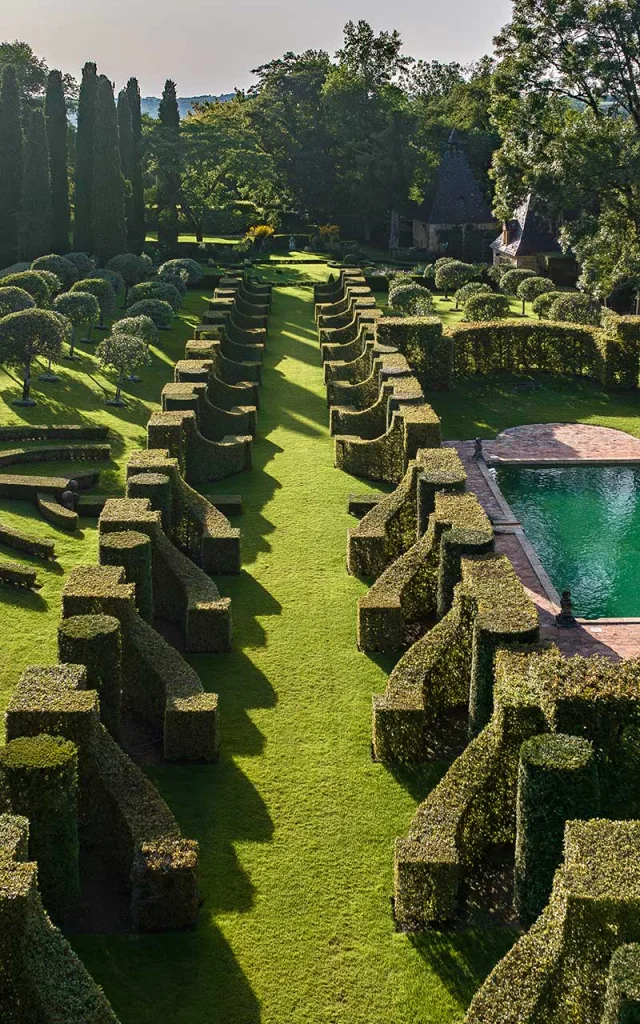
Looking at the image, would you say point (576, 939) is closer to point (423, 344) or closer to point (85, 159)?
point (423, 344)

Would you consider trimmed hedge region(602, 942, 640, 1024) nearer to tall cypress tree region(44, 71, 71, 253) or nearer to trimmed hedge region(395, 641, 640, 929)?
trimmed hedge region(395, 641, 640, 929)

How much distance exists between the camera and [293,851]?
46.3 feet

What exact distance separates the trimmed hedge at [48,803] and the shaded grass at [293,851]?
73 cm

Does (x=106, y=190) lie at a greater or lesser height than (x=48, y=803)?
greater

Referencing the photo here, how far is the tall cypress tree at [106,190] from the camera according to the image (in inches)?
2539

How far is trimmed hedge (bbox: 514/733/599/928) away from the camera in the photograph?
465 inches

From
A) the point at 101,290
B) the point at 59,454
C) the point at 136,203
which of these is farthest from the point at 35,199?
the point at 59,454

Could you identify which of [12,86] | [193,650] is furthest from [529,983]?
[12,86]

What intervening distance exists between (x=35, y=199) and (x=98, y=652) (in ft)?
173

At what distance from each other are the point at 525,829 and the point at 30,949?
18.3 feet

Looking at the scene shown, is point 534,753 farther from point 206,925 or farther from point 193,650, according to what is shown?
point 193,650

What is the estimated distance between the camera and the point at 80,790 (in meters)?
13.7

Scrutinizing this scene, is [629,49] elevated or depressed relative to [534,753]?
elevated

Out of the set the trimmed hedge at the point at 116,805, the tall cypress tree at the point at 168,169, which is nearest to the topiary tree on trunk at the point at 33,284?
the tall cypress tree at the point at 168,169
